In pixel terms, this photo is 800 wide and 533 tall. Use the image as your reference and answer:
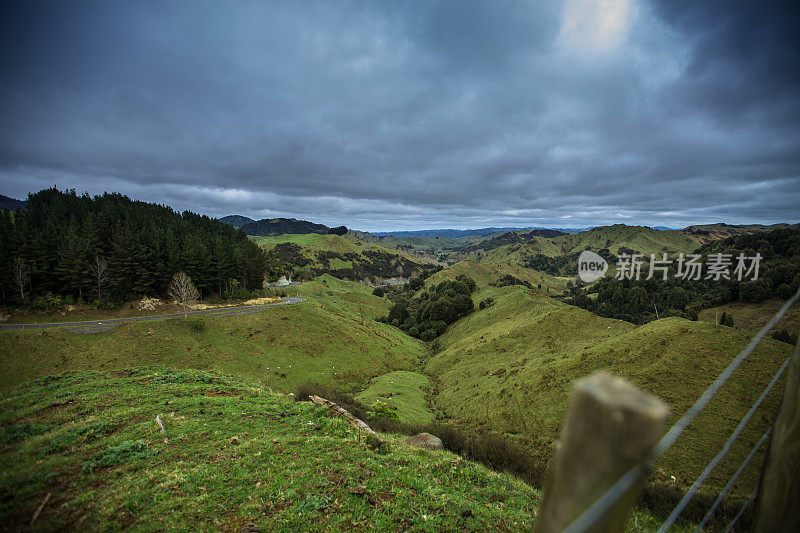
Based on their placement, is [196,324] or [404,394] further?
[196,324]

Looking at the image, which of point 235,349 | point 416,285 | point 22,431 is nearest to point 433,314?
point 235,349

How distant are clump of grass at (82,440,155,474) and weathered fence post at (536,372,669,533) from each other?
12.6 meters

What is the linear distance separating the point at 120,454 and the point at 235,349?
34774mm

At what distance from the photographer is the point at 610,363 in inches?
1091

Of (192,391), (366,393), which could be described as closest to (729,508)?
(192,391)

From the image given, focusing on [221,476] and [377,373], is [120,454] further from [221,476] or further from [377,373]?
[377,373]

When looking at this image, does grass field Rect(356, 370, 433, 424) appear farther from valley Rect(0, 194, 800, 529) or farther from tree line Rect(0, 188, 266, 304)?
tree line Rect(0, 188, 266, 304)

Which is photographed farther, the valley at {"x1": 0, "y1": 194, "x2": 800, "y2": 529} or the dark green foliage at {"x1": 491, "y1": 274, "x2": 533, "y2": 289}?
the dark green foliage at {"x1": 491, "y1": 274, "x2": 533, "y2": 289}

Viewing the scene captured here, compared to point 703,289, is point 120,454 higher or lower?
higher

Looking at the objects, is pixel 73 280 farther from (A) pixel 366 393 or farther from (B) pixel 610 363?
(B) pixel 610 363

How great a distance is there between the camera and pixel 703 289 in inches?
4862

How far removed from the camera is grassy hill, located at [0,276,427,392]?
30.8 metres

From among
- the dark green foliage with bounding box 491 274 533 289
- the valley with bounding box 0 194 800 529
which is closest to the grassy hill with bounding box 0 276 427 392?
the valley with bounding box 0 194 800 529

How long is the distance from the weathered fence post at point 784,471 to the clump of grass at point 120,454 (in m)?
14.2
